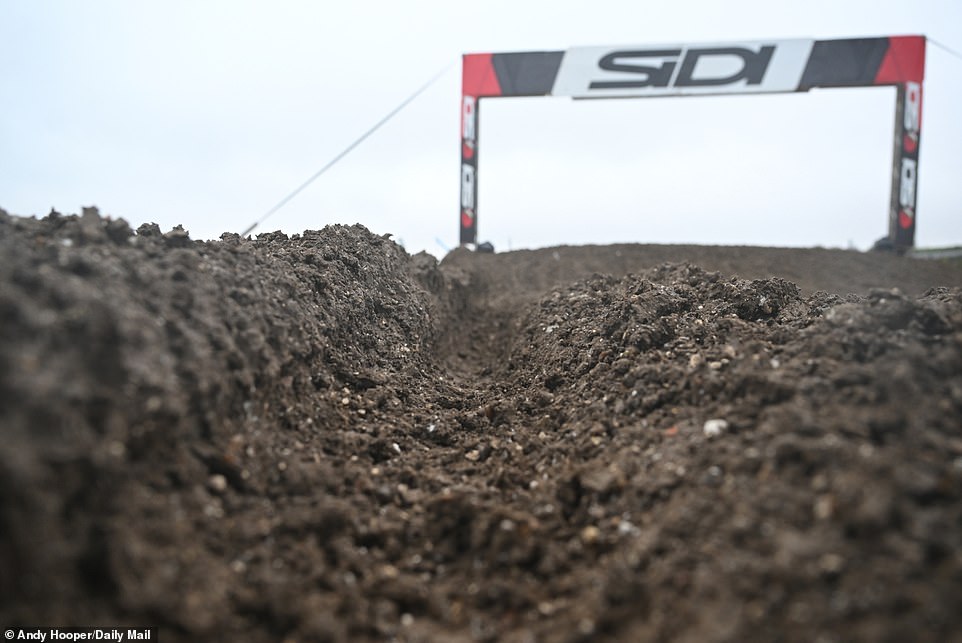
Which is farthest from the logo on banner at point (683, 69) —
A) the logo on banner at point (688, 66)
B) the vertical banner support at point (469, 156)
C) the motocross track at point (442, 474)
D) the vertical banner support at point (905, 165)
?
the motocross track at point (442, 474)

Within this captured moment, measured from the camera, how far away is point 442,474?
2.57 m

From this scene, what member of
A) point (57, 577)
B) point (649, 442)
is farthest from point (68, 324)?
point (649, 442)

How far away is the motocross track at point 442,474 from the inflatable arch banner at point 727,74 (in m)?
7.91

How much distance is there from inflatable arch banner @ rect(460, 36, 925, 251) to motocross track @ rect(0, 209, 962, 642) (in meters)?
7.91

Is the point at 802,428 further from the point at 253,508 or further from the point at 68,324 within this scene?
the point at 68,324

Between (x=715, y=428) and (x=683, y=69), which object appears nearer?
(x=715, y=428)

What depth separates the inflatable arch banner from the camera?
9.60 meters

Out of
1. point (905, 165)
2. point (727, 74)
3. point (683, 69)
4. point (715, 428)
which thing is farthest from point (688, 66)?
point (715, 428)

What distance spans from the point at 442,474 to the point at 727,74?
9765 mm

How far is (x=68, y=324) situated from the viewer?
5.70 ft

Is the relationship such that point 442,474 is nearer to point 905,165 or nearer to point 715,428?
point 715,428

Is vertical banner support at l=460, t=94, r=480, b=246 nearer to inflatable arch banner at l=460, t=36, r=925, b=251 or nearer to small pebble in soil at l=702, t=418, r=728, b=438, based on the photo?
inflatable arch banner at l=460, t=36, r=925, b=251

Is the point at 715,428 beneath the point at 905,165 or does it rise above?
beneath

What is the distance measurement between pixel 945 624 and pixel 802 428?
0.67m
